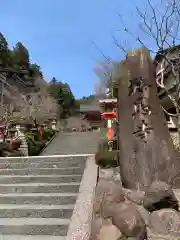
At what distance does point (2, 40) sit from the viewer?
4503 cm

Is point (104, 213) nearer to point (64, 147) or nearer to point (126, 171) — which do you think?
point (126, 171)

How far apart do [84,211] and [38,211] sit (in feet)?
3.01

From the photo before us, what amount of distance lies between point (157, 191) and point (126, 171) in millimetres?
1144

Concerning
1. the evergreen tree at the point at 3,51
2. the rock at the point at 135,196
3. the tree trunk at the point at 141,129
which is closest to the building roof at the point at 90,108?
the evergreen tree at the point at 3,51

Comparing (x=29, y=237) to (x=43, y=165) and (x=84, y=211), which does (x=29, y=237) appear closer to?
(x=84, y=211)

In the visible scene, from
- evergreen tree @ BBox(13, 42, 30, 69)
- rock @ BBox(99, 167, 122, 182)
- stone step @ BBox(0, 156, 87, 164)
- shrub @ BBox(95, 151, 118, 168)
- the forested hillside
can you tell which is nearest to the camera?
rock @ BBox(99, 167, 122, 182)

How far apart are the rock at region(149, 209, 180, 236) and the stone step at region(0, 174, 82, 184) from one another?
2107 millimetres

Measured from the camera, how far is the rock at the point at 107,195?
12.6ft

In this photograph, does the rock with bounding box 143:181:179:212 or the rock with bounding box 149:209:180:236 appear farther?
the rock with bounding box 143:181:179:212

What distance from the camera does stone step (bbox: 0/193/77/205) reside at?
15.6 ft

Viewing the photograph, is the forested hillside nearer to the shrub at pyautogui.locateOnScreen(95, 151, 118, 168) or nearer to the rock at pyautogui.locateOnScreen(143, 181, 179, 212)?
the shrub at pyautogui.locateOnScreen(95, 151, 118, 168)

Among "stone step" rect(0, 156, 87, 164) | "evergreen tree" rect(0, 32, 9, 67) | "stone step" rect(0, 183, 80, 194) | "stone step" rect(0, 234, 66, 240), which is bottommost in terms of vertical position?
"stone step" rect(0, 234, 66, 240)

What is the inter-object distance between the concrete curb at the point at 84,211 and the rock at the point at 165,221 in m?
0.81

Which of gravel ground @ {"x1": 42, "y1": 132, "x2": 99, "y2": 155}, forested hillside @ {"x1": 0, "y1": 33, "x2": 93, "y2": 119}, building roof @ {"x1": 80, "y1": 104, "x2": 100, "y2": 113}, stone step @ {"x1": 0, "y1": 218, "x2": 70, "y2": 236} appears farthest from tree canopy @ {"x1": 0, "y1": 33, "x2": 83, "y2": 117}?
stone step @ {"x1": 0, "y1": 218, "x2": 70, "y2": 236}
